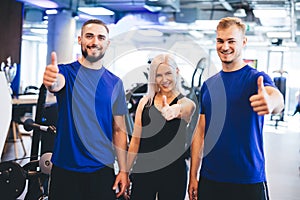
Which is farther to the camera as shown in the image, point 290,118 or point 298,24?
point 290,118

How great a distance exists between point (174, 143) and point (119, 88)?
1.67 ft

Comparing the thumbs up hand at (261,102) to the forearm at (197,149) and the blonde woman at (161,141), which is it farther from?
the blonde woman at (161,141)

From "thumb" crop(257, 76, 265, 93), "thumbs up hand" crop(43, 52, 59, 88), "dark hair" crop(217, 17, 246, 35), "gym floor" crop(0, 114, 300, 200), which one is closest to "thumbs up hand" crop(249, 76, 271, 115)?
"thumb" crop(257, 76, 265, 93)

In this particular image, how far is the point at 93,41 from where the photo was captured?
2078mm

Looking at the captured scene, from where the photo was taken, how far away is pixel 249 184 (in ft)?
6.51

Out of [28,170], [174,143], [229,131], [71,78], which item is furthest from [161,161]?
[28,170]

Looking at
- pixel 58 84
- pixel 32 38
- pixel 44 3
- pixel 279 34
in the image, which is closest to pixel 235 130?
pixel 58 84

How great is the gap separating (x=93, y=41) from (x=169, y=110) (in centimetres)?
60

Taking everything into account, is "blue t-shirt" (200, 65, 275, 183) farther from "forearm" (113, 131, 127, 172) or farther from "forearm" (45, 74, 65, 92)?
"forearm" (45, 74, 65, 92)

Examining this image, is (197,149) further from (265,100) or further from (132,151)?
(265,100)

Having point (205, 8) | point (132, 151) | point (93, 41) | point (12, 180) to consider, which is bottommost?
point (12, 180)

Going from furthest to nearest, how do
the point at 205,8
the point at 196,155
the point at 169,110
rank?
the point at 205,8
the point at 169,110
the point at 196,155

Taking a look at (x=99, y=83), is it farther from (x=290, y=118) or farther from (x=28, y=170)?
(x=290, y=118)

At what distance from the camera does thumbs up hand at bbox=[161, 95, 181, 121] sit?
235cm
